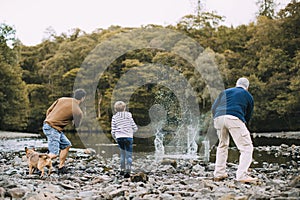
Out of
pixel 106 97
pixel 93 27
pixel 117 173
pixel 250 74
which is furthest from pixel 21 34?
pixel 117 173

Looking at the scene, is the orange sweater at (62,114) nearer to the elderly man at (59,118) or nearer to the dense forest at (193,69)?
the elderly man at (59,118)

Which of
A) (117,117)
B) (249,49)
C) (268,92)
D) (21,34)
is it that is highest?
(21,34)

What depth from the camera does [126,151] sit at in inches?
337

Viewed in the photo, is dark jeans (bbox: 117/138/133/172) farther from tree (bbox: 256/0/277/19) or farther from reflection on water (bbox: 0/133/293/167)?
tree (bbox: 256/0/277/19)

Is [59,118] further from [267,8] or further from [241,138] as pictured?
[267,8]

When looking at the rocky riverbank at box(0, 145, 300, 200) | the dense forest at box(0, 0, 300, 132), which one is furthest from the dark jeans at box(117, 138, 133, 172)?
the dense forest at box(0, 0, 300, 132)

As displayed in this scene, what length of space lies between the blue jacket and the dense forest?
22.6m

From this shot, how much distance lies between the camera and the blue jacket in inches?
291

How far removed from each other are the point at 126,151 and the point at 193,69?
29.4 meters

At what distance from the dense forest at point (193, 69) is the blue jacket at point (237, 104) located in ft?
74.3

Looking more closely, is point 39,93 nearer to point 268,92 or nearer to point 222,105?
point 268,92

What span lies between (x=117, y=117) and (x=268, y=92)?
1260 inches

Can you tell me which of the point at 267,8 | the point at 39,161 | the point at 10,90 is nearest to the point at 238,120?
the point at 39,161

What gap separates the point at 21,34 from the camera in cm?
5969
